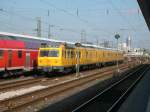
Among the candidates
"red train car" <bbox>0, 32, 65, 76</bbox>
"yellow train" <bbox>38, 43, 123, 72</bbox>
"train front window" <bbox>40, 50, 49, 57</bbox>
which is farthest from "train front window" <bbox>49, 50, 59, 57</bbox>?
"red train car" <bbox>0, 32, 65, 76</bbox>

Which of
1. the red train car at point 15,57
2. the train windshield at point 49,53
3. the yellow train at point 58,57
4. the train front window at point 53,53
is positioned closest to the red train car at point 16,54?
the red train car at point 15,57

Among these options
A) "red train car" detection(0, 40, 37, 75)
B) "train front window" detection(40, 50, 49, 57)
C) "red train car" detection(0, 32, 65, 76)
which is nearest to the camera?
"red train car" detection(0, 40, 37, 75)

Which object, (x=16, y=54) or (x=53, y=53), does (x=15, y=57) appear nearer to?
(x=16, y=54)

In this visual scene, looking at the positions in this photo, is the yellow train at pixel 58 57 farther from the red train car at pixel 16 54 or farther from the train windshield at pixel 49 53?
the red train car at pixel 16 54

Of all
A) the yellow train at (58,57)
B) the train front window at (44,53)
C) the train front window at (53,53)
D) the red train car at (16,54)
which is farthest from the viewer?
the train front window at (44,53)

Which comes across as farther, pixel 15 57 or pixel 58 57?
pixel 58 57

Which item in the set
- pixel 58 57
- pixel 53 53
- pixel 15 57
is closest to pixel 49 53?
pixel 53 53

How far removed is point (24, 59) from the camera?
96.6 ft

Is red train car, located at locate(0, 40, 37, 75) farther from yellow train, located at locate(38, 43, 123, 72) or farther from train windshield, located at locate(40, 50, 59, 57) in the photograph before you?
train windshield, located at locate(40, 50, 59, 57)

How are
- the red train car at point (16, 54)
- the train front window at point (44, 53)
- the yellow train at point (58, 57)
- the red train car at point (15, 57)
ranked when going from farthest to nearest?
the train front window at point (44, 53) → the yellow train at point (58, 57) → the red train car at point (16, 54) → the red train car at point (15, 57)

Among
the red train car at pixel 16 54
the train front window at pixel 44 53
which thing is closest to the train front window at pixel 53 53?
the train front window at pixel 44 53

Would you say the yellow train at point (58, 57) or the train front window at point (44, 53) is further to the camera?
the train front window at point (44, 53)

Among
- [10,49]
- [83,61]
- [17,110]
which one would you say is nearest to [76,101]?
[17,110]

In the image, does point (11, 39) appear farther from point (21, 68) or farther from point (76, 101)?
point (76, 101)
